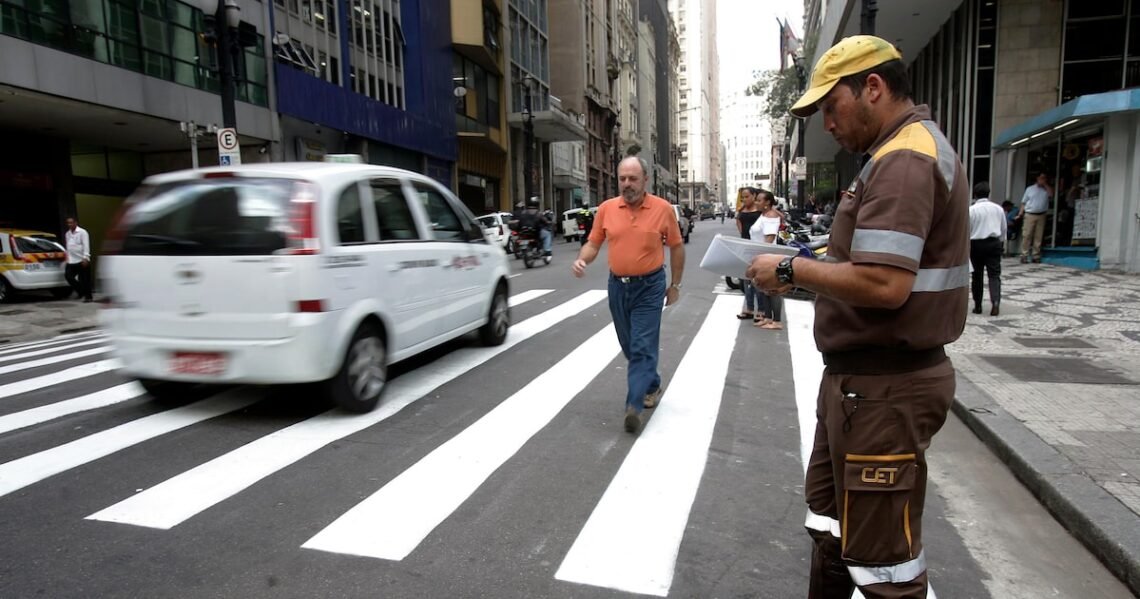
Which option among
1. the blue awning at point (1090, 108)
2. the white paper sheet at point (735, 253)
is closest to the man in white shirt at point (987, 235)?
the blue awning at point (1090, 108)

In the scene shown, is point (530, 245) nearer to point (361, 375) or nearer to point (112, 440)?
point (361, 375)

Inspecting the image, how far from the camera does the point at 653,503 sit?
142 inches

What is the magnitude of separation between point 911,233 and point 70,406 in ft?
20.2

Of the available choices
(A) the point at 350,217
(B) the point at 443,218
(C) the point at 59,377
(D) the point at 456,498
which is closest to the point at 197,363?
(A) the point at 350,217

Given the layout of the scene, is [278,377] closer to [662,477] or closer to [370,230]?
[370,230]

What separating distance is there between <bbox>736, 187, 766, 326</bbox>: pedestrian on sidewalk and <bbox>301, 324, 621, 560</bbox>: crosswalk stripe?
13.1 ft

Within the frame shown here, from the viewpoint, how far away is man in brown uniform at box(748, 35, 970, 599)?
1.78 m

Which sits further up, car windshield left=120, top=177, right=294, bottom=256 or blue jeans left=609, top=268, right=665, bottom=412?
car windshield left=120, top=177, right=294, bottom=256

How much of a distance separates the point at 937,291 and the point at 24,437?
5.56 m

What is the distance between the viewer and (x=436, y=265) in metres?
6.22

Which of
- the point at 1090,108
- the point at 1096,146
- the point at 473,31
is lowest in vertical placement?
the point at 1096,146

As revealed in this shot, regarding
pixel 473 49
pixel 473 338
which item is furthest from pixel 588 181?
pixel 473 338

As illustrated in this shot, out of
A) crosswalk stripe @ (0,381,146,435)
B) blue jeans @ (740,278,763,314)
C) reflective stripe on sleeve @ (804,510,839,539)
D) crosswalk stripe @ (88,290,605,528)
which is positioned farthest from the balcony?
reflective stripe on sleeve @ (804,510,839,539)

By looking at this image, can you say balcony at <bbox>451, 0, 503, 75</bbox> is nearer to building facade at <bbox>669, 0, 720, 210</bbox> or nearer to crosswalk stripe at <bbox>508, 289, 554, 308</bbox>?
crosswalk stripe at <bbox>508, 289, 554, 308</bbox>
